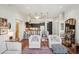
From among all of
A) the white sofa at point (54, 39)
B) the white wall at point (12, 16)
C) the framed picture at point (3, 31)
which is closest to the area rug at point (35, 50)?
the white sofa at point (54, 39)

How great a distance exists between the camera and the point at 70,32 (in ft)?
13.1

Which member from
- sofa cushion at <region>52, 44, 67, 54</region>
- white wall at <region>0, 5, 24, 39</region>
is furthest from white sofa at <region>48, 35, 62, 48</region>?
white wall at <region>0, 5, 24, 39</region>

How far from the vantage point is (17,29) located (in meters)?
3.89

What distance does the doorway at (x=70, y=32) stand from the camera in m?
3.80

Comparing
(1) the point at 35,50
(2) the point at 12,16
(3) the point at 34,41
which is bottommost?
(1) the point at 35,50

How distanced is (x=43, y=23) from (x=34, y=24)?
284 millimetres

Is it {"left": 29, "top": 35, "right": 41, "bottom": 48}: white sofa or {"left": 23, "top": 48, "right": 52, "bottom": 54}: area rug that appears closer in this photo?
{"left": 23, "top": 48, "right": 52, "bottom": 54}: area rug

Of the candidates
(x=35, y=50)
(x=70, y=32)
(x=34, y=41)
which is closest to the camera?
(x=35, y=50)

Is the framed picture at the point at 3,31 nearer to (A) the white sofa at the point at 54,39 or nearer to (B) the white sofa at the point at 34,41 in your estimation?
(B) the white sofa at the point at 34,41

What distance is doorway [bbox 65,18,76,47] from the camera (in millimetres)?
3797

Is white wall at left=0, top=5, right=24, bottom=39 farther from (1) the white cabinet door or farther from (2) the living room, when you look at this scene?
(1) the white cabinet door

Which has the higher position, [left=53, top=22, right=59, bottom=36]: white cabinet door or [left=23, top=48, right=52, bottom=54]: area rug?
[left=53, top=22, right=59, bottom=36]: white cabinet door

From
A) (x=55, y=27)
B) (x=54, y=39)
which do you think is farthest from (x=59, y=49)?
(x=55, y=27)

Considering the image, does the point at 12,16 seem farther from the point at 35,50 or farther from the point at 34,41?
the point at 35,50
